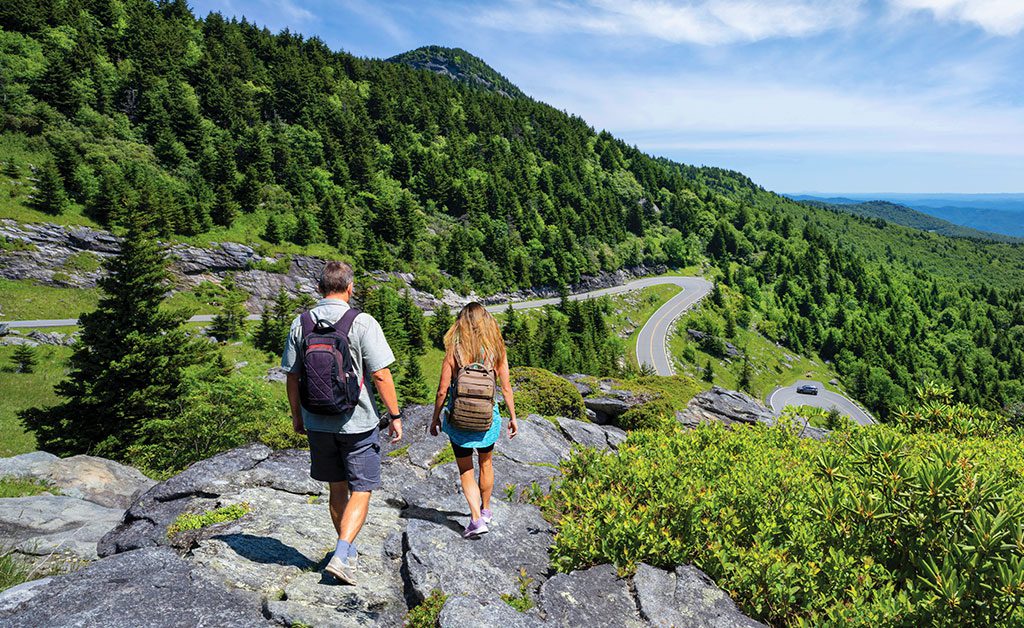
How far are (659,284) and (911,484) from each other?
366 ft

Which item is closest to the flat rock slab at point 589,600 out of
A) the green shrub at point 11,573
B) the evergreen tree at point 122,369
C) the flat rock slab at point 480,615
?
the flat rock slab at point 480,615

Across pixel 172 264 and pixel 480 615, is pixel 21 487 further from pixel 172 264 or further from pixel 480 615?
pixel 172 264

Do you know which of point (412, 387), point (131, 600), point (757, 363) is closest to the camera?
point (131, 600)

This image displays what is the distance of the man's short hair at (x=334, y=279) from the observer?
4.92 metres

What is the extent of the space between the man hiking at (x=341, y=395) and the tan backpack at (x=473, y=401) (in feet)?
2.60

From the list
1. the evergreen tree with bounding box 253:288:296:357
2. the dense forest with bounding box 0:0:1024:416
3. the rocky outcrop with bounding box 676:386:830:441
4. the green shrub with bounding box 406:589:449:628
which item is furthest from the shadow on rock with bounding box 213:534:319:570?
the evergreen tree with bounding box 253:288:296:357

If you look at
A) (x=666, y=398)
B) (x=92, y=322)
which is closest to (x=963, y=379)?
(x=666, y=398)

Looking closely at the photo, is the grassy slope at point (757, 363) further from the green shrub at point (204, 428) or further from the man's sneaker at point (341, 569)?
the man's sneaker at point (341, 569)

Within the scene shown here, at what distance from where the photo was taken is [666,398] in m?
24.4

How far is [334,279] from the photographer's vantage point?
16.3 ft

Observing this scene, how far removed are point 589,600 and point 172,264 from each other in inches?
2281

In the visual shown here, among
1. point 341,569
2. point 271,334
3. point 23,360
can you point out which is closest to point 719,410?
point 341,569

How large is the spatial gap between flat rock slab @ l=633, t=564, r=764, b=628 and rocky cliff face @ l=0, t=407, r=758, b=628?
0.5 inches

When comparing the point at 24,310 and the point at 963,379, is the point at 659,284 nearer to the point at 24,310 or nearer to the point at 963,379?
the point at 963,379
